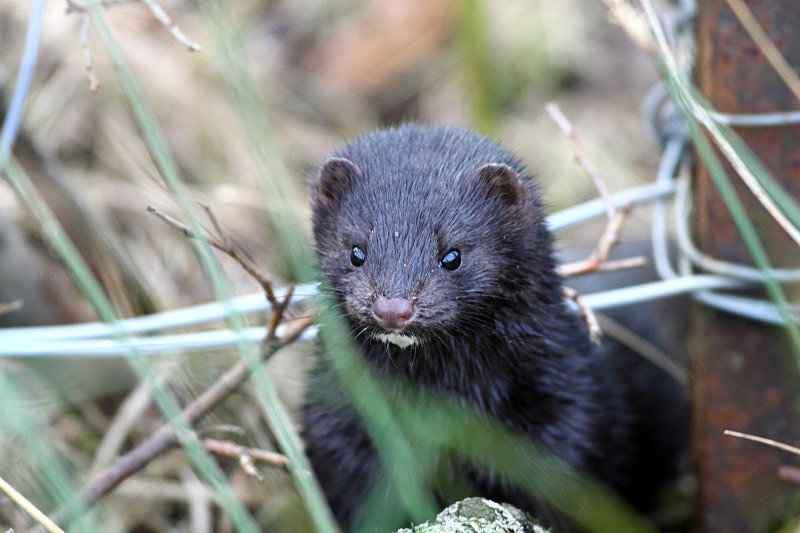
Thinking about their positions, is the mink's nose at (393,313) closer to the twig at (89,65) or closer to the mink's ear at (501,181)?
the mink's ear at (501,181)

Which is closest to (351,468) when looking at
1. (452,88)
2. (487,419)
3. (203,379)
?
(487,419)

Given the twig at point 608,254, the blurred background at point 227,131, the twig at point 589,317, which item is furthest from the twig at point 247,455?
the twig at point 608,254

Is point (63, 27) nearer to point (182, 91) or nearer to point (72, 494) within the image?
point (182, 91)

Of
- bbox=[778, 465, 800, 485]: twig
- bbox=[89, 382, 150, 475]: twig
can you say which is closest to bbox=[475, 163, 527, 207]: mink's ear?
bbox=[778, 465, 800, 485]: twig

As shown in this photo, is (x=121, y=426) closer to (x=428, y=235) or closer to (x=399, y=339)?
(x=399, y=339)

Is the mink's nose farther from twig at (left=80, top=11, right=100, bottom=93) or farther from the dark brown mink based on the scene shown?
twig at (left=80, top=11, right=100, bottom=93)
